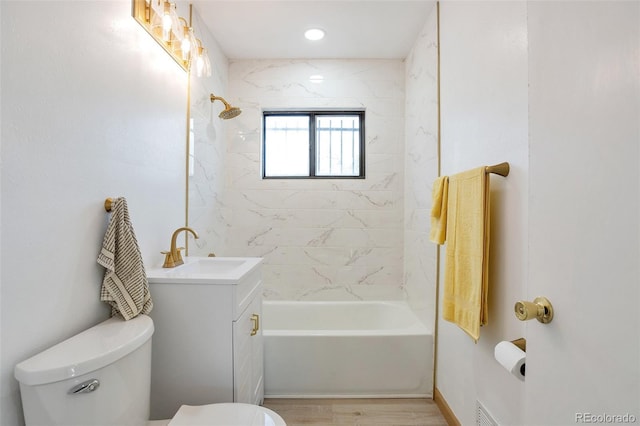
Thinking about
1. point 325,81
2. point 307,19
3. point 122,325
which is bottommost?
point 122,325

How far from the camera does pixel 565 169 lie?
0.58m

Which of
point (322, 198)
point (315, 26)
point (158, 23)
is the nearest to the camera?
point (158, 23)

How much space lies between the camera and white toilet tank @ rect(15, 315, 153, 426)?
0.75 meters

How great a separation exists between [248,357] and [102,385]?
74cm

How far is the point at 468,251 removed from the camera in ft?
4.35

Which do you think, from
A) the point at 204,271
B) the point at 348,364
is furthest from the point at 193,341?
the point at 348,364

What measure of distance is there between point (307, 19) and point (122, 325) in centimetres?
218

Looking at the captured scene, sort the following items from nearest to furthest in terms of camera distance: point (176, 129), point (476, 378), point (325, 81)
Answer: point (476, 378), point (176, 129), point (325, 81)

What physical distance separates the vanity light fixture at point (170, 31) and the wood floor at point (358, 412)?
2194 millimetres

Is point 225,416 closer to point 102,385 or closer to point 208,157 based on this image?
point 102,385

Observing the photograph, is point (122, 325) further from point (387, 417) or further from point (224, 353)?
point (387, 417)

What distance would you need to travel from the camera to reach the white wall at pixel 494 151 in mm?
1091

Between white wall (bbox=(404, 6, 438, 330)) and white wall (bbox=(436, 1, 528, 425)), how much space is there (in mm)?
278

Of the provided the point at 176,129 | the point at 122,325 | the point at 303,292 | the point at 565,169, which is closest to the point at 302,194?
the point at 303,292
